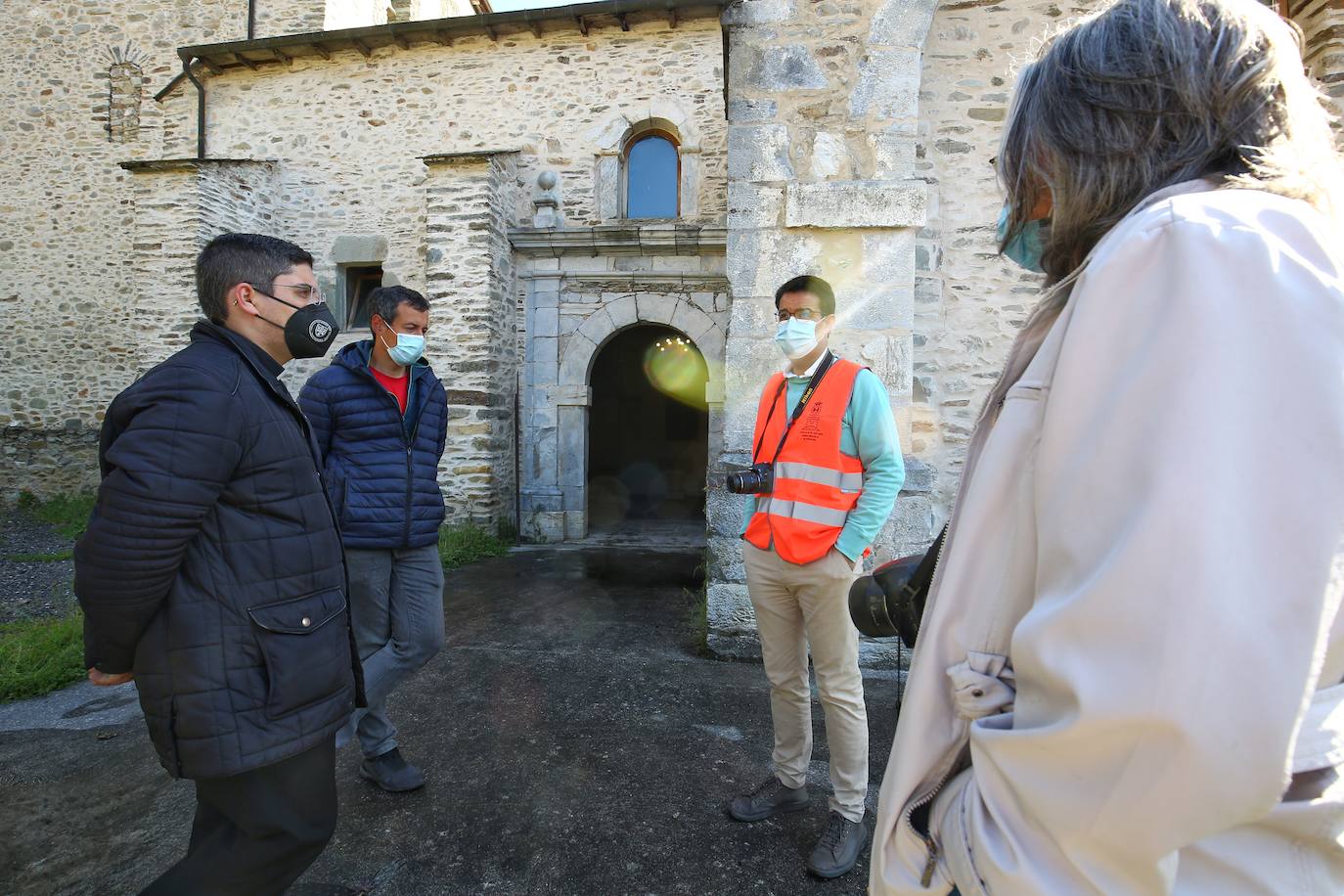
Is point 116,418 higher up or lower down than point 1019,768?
higher up

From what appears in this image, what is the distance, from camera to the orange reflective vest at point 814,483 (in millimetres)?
2275

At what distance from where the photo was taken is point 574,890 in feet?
7.05

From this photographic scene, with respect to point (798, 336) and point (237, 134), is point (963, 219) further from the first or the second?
point (237, 134)

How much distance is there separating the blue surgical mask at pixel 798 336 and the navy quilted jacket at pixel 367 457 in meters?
1.58

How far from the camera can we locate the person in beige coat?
22.6 inches

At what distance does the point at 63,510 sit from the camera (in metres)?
10.5

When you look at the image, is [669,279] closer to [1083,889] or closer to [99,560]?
[99,560]

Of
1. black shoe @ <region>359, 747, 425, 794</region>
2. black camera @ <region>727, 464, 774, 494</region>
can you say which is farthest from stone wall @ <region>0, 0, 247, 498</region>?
black camera @ <region>727, 464, 774, 494</region>

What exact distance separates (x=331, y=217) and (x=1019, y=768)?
11.0 meters

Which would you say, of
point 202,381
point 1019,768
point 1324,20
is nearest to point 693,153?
point 1324,20

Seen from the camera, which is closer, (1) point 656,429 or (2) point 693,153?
(2) point 693,153

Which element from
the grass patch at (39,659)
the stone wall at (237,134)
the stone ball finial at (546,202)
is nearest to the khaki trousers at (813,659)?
the grass patch at (39,659)

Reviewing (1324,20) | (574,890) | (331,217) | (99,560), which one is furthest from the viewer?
(331,217)

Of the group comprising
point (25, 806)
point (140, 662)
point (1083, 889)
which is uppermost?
point (1083, 889)
